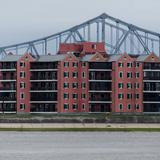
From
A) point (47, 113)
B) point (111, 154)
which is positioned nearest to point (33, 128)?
point (47, 113)

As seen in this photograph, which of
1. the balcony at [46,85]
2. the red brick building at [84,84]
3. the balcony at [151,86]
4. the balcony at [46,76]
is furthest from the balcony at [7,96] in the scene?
the balcony at [151,86]

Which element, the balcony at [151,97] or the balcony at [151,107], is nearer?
the balcony at [151,97]

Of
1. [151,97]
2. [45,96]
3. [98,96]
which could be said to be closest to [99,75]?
[98,96]

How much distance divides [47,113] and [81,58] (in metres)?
9.56

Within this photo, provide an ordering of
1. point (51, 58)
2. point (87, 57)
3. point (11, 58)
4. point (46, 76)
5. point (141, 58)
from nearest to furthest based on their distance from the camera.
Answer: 1. point (46, 76)
2. point (87, 57)
3. point (51, 58)
4. point (141, 58)
5. point (11, 58)

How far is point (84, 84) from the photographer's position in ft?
448

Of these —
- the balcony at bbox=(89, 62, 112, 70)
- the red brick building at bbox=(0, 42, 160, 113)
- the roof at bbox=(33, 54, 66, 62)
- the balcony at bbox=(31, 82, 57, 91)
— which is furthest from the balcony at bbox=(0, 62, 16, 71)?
the balcony at bbox=(89, 62, 112, 70)

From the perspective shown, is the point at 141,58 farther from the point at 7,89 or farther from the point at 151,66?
the point at 7,89

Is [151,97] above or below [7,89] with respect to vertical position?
below

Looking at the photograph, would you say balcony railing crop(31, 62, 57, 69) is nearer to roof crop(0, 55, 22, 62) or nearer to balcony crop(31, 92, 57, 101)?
roof crop(0, 55, 22, 62)

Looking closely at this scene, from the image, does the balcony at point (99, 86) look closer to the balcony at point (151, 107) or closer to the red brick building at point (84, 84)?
the red brick building at point (84, 84)

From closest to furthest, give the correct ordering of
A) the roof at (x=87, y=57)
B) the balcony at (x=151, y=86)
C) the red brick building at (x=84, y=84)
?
the red brick building at (x=84, y=84) < the roof at (x=87, y=57) < the balcony at (x=151, y=86)

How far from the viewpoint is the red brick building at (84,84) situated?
13538cm

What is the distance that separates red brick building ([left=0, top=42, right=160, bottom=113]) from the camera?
135375mm
